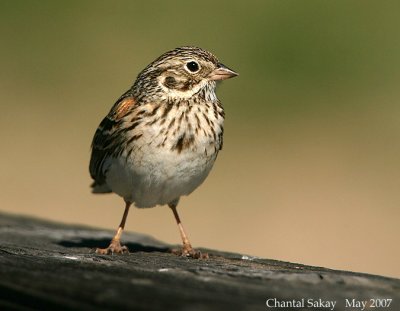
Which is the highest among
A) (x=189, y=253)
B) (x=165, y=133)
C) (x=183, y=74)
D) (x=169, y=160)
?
(x=183, y=74)

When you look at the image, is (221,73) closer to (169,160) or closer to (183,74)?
(183,74)

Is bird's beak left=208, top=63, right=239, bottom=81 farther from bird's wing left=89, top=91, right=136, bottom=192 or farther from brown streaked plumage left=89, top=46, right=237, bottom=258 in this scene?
bird's wing left=89, top=91, right=136, bottom=192

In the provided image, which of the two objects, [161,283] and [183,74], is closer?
[161,283]

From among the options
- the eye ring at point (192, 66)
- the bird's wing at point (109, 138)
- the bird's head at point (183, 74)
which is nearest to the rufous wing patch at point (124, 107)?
the bird's wing at point (109, 138)

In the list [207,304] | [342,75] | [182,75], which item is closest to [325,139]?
[342,75]

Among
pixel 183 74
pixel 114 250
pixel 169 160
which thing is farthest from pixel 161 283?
pixel 183 74

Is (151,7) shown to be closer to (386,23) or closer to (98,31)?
(98,31)

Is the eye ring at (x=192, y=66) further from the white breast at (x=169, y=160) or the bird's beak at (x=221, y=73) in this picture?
the white breast at (x=169, y=160)
